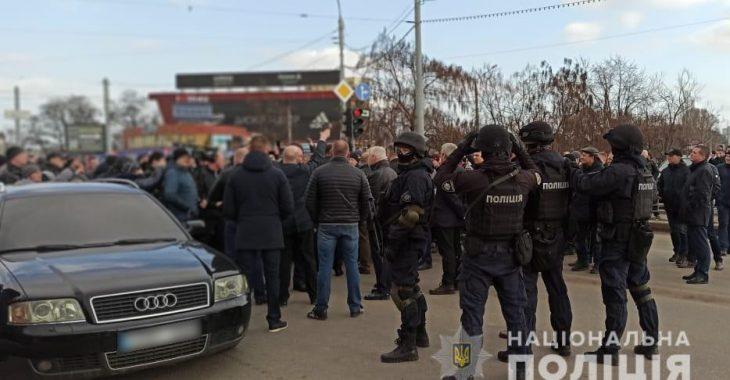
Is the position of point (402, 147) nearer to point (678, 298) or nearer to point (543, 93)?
point (678, 298)

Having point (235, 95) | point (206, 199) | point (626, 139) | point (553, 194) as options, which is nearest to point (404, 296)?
point (553, 194)

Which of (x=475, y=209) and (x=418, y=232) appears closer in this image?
(x=475, y=209)

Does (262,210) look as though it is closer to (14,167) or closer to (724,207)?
(14,167)

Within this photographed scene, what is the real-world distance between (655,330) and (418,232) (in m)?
2.13

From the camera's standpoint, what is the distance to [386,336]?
5.56m

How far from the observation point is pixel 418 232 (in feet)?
16.2

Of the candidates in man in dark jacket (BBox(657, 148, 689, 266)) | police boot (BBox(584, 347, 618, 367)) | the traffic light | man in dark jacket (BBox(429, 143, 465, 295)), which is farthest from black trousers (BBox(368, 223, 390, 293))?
the traffic light

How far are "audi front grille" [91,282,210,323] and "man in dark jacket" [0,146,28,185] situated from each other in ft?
23.6

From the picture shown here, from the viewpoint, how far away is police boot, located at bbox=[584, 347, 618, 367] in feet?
15.5

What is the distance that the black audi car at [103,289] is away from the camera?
154 inches

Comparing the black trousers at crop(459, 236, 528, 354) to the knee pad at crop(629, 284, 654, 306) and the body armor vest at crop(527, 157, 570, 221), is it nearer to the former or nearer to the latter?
the body armor vest at crop(527, 157, 570, 221)

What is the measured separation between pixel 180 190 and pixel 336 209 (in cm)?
289

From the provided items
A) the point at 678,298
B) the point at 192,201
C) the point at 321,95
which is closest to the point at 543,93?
the point at 678,298

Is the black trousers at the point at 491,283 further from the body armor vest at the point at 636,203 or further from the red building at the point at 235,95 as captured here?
the red building at the point at 235,95
